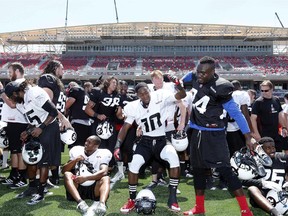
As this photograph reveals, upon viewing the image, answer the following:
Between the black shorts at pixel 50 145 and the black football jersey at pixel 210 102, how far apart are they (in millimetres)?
2139

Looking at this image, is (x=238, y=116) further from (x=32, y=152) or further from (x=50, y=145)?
(x=32, y=152)

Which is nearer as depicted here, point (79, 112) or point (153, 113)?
point (153, 113)

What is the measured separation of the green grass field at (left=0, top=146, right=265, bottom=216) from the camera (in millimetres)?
5164

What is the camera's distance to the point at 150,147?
539 cm

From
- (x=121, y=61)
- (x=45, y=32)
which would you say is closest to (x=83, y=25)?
(x=45, y=32)

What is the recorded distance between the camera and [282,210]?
4746mm

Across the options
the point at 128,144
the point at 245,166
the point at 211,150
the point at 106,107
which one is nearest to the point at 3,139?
the point at 106,107

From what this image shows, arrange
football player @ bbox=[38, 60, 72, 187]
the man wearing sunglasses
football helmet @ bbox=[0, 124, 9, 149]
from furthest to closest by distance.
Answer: the man wearing sunglasses
football helmet @ bbox=[0, 124, 9, 149]
football player @ bbox=[38, 60, 72, 187]

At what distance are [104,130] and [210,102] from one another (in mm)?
2849

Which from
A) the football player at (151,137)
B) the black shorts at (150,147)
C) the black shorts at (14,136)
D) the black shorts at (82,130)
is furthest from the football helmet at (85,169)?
the black shorts at (82,130)

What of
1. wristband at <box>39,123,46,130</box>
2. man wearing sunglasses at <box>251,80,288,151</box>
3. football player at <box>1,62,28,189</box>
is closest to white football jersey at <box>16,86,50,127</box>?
wristband at <box>39,123,46,130</box>

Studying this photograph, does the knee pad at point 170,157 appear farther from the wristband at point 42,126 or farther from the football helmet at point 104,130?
the football helmet at point 104,130

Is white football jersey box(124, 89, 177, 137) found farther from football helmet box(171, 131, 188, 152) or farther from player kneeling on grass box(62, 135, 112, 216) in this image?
football helmet box(171, 131, 188, 152)

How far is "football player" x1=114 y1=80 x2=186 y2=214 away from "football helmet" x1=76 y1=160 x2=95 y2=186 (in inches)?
16.1
